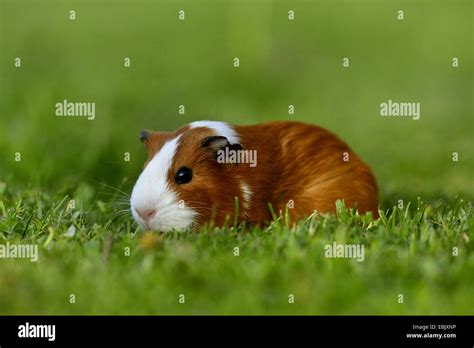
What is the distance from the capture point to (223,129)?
5.89 m

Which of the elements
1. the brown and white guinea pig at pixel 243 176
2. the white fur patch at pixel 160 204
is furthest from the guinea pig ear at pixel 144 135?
the white fur patch at pixel 160 204

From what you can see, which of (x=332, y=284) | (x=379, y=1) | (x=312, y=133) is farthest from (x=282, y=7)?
(x=332, y=284)

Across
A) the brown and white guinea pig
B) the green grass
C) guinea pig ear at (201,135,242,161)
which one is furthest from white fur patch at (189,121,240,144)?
the green grass

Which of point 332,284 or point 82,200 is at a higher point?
point 82,200

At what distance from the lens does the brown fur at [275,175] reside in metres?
5.62

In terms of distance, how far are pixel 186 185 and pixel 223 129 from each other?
0.60 metres

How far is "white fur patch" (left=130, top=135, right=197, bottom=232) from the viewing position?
17.9 ft

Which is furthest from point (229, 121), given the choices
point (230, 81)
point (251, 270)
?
point (251, 270)

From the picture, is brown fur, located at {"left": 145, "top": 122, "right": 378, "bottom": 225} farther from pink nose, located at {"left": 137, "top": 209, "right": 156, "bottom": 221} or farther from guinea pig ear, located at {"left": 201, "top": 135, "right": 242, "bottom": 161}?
pink nose, located at {"left": 137, "top": 209, "right": 156, "bottom": 221}

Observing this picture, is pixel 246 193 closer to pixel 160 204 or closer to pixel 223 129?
pixel 223 129

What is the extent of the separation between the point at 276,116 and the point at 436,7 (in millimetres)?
5926

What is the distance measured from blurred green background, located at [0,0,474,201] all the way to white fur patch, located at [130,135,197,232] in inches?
73.1

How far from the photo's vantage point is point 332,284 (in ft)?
14.3
